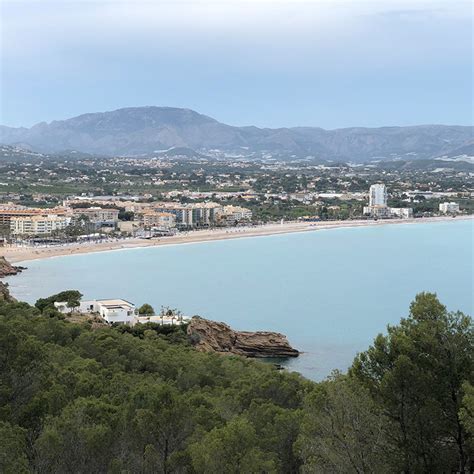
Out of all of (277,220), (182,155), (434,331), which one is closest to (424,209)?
(277,220)

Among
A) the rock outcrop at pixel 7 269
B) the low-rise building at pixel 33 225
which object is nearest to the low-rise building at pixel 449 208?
the low-rise building at pixel 33 225

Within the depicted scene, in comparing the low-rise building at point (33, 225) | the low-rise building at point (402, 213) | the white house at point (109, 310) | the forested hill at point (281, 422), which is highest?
the forested hill at point (281, 422)

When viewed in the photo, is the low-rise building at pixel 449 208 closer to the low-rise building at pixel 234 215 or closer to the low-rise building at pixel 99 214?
the low-rise building at pixel 234 215

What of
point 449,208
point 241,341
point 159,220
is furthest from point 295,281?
point 449,208

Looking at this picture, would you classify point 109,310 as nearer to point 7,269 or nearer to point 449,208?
point 7,269

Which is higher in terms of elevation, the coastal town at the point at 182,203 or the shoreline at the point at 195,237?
the coastal town at the point at 182,203

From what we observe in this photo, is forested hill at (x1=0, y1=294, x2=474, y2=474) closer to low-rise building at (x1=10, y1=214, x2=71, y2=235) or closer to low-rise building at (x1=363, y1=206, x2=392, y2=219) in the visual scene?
low-rise building at (x1=10, y1=214, x2=71, y2=235)

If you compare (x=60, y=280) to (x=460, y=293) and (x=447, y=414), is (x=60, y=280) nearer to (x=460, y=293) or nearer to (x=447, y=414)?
(x=460, y=293)

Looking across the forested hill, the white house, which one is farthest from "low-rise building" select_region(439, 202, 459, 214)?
the forested hill
